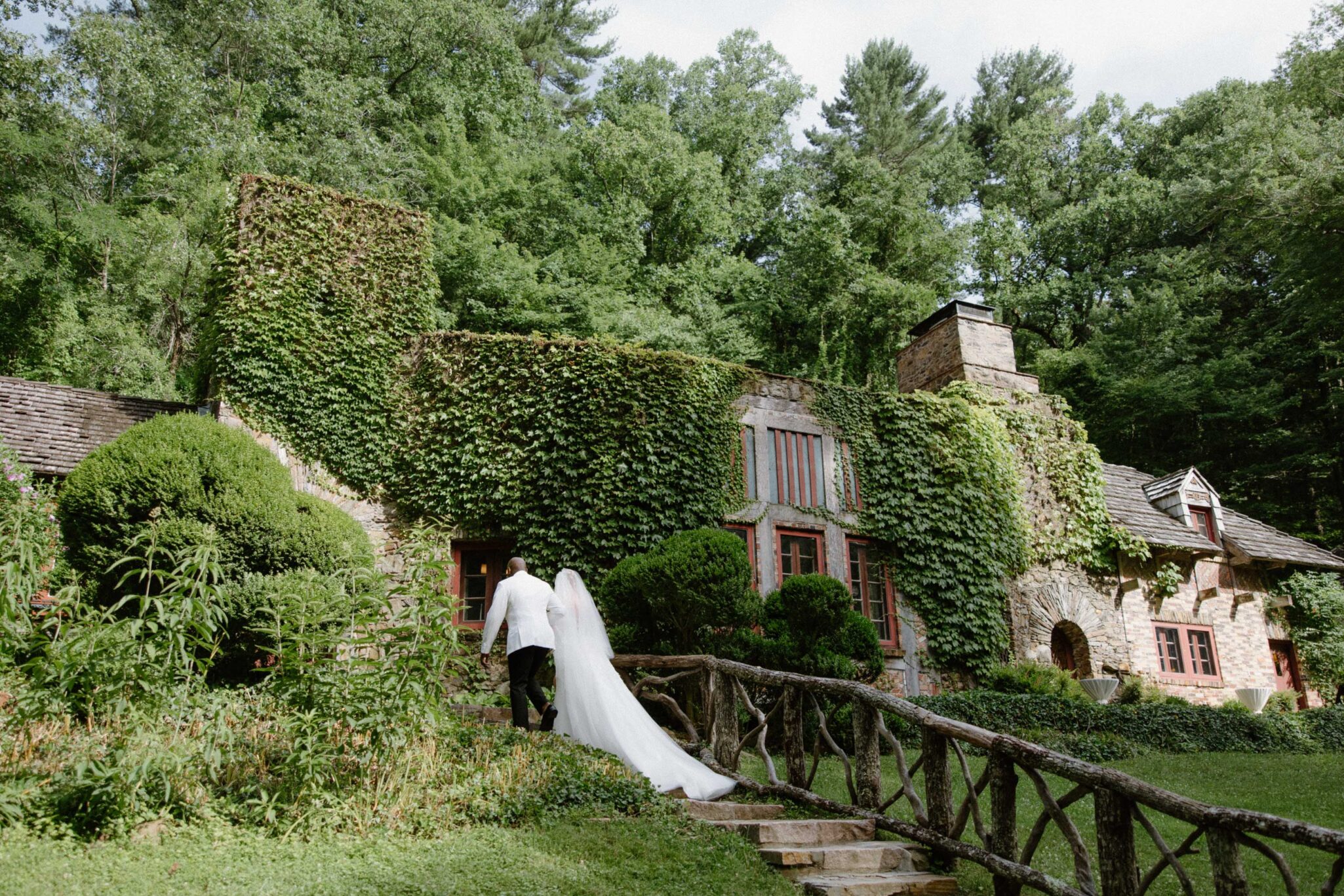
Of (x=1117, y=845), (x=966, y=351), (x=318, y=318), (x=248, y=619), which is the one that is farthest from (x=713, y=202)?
(x=1117, y=845)

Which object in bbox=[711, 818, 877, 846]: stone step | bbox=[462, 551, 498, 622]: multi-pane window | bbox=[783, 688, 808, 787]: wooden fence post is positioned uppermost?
bbox=[462, 551, 498, 622]: multi-pane window

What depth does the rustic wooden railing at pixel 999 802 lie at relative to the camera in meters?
4.06

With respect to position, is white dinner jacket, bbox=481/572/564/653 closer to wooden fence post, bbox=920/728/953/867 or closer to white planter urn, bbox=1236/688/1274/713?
wooden fence post, bbox=920/728/953/867

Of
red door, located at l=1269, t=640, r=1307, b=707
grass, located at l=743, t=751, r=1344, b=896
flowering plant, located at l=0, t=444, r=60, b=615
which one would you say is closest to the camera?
flowering plant, located at l=0, t=444, r=60, b=615

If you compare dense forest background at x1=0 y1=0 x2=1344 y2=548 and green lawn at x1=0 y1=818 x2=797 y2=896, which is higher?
dense forest background at x1=0 y1=0 x2=1344 y2=548

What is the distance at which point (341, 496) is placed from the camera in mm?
12461

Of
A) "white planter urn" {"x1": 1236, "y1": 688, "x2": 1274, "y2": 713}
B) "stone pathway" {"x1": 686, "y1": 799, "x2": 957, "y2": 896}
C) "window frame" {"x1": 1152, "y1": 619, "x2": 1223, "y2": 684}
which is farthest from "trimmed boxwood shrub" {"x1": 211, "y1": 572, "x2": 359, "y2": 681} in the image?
"white planter urn" {"x1": 1236, "y1": 688, "x2": 1274, "y2": 713}

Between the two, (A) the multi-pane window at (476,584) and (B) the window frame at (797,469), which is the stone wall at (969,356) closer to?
(B) the window frame at (797,469)

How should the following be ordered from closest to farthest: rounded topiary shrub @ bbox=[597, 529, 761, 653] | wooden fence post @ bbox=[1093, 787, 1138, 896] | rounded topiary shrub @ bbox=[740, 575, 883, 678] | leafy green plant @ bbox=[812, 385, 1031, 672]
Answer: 1. wooden fence post @ bbox=[1093, 787, 1138, 896]
2. rounded topiary shrub @ bbox=[597, 529, 761, 653]
3. rounded topiary shrub @ bbox=[740, 575, 883, 678]
4. leafy green plant @ bbox=[812, 385, 1031, 672]

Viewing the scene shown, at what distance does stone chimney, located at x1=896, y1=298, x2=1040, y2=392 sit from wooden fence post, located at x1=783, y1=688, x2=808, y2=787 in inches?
448

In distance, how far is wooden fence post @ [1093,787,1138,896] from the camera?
454 centimetres

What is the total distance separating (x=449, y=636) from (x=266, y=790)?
1391 mm

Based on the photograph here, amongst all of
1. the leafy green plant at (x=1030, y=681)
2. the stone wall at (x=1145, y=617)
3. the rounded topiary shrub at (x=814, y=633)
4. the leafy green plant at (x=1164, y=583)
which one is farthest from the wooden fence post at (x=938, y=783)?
the leafy green plant at (x=1164, y=583)

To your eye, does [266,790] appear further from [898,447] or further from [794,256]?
[794,256]
